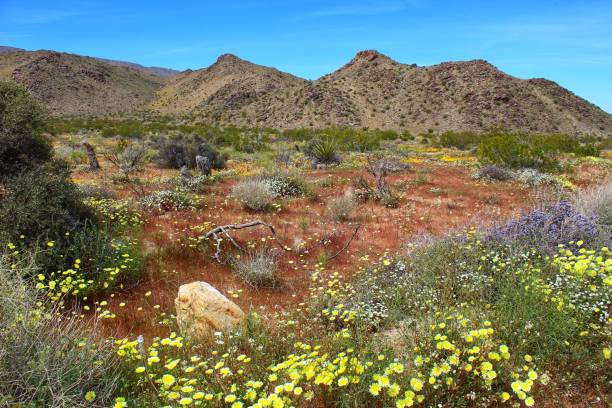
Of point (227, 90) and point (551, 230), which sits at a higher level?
point (227, 90)

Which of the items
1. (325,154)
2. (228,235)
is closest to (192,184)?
(228,235)

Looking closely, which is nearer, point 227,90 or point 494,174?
point 494,174

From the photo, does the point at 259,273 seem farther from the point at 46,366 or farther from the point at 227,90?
the point at 227,90

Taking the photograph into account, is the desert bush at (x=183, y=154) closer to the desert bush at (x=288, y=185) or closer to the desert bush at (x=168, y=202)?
the desert bush at (x=288, y=185)

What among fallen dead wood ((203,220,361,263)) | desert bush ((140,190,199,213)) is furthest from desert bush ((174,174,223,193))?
fallen dead wood ((203,220,361,263))

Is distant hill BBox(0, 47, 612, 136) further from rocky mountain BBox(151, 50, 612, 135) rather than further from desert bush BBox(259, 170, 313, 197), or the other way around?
desert bush BBox(259, 170, 313, 197)

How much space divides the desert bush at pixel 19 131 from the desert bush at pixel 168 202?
2165 millimetres

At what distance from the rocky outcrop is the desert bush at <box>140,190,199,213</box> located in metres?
4.72

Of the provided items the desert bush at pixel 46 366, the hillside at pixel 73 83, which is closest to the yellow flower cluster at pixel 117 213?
the desert bush at pixel 46 366

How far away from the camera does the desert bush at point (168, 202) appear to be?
8.86 m

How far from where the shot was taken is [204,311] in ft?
13.9

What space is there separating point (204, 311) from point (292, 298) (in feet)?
5.11

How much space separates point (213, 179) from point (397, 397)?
11.2 metres

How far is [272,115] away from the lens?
179 feet
